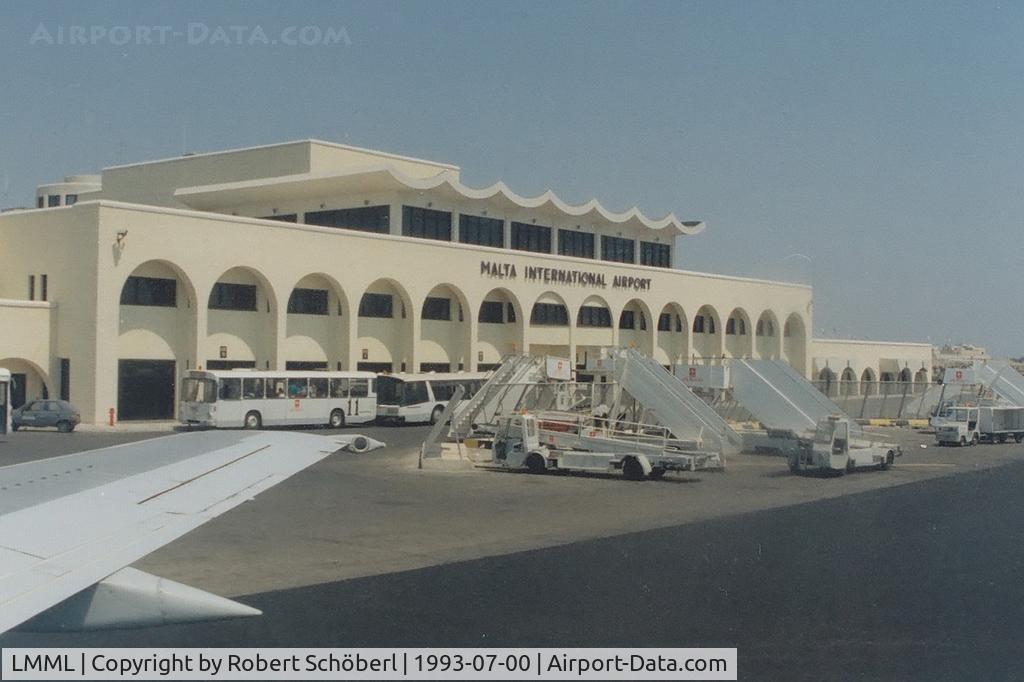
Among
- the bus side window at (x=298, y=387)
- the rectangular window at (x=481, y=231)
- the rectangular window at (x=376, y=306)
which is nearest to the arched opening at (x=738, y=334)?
the rectangular window at (x=481, y=231)

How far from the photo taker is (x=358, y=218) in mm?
55562

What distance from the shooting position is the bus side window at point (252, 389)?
40.6m

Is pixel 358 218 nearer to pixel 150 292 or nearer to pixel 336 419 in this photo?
pixel 150 292

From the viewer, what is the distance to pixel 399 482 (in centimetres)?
2498

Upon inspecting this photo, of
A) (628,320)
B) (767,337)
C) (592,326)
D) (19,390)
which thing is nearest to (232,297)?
(19,390)

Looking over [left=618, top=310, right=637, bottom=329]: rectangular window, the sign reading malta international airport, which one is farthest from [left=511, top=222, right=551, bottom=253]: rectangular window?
[left=618, top=310, right=637, bottom=329]: rectangular window

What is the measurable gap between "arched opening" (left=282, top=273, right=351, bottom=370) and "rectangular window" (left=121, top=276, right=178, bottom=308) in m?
5.34

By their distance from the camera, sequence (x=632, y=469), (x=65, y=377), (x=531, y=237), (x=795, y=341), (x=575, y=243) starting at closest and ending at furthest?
(x=632, y=469) < (x=65, y=377) < (x=531, y=237) < (x=575, y=243) < (x=795, y=341)

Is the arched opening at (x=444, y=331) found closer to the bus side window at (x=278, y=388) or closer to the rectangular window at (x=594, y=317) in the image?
the rectangular window at (x=594, y=317)

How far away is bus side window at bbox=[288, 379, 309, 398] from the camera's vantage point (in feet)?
139

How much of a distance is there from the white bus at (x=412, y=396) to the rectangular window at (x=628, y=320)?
18586 mm

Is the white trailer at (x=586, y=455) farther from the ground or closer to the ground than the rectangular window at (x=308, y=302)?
closer to the ground

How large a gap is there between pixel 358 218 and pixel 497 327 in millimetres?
9388

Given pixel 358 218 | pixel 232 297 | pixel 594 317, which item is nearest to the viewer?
pixel 232 297
